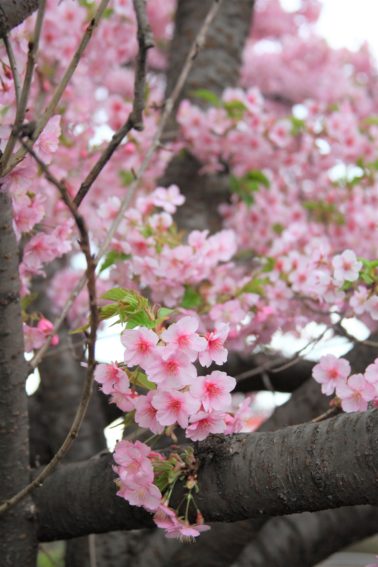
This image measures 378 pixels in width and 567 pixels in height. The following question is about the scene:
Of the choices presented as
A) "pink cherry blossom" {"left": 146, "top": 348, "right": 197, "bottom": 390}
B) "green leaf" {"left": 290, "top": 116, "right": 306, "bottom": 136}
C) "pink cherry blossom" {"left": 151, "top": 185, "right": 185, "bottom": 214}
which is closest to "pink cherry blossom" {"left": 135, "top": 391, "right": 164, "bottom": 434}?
"pink cherry blossom" {"left": 146, "top": 348, "right": 197, "bottom": 390}

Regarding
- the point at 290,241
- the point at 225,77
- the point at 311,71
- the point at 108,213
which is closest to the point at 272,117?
the point at 225,77

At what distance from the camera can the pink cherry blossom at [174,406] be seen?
3.84 ft

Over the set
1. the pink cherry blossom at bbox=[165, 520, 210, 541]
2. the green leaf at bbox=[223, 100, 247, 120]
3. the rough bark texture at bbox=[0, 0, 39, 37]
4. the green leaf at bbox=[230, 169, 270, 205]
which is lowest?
the pink cherry blossom at bbox=[165, 520, 210, 541]

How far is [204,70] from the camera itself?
3.30m

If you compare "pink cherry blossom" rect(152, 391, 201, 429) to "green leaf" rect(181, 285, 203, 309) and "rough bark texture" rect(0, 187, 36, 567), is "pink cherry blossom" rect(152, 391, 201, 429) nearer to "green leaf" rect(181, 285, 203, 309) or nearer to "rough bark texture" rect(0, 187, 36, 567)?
"rough bark texture" rect(0, 187, 36, 567)

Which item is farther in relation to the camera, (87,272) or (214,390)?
(214,390)

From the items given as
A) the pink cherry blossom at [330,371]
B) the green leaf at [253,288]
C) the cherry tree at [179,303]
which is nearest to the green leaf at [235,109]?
the cherry tree at [179,303]

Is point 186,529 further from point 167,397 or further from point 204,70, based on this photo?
point 204,70

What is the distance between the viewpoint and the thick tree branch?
3.74 ft

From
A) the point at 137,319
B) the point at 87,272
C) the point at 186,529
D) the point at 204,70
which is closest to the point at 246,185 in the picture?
the point at 204,70

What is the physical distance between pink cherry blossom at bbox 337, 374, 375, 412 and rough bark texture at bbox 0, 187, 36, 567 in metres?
0.69

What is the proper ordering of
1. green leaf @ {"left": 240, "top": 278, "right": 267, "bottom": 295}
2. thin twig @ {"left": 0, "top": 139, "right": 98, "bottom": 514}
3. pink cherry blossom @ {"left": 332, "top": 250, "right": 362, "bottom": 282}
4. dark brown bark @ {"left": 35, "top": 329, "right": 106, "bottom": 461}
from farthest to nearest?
dark brown bark @ {"left": 35, "top": 329, "right": 106, "bottom": 461} → green leaf @ {"left": 240, "top": 278, "right": 267, "bottom": 295} → pink cherry blossom @ {"left": 332, "top": 250, "right": 362, "bottom": 282} → thin twig @ {"left": 0, "top": 139, "right": 98, "bottom": 514}

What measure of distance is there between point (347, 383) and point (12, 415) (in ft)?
2.38

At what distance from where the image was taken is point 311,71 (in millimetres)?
6777
